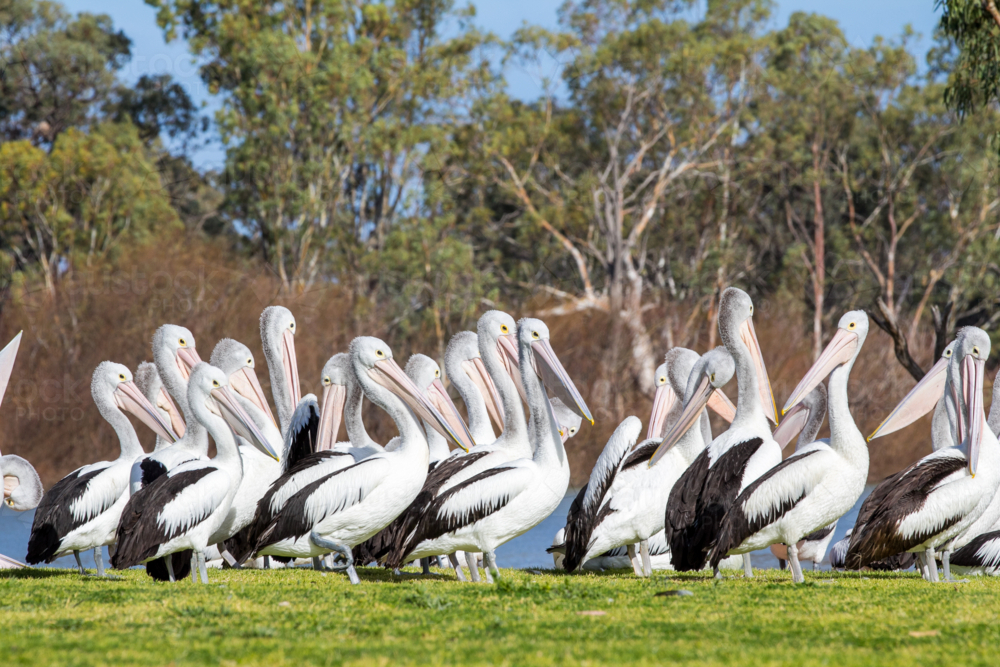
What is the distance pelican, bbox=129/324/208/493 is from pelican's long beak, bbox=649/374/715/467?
10.9 feet

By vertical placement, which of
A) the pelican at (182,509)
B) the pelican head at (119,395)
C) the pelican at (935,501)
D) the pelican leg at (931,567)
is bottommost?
the pelican leg at (931,567)

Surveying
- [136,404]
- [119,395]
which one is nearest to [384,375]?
[136,404]

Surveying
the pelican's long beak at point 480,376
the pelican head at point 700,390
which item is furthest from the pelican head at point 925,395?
the pelican's long beak at point 480,376

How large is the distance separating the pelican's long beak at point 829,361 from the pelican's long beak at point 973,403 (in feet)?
2.69

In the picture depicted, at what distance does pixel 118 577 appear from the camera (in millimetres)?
7953

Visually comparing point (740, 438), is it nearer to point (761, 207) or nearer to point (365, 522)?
point (365, 522)

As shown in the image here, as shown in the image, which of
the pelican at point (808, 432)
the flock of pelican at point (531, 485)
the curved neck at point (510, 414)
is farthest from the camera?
the pelican at point (808, 432)

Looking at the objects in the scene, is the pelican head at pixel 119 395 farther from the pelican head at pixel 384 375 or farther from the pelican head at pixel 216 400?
the pelican head at pixel 384 375

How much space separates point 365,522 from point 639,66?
26.2 meters

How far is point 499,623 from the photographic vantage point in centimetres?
488

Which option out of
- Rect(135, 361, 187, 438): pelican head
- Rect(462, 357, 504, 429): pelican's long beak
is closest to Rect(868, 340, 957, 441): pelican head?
Rect(462, 357, 504, 429): pelican's long beak

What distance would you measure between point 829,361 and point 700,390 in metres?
1.10

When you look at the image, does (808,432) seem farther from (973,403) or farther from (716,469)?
(716,469)

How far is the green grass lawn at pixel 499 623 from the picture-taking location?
4098 millimetres
